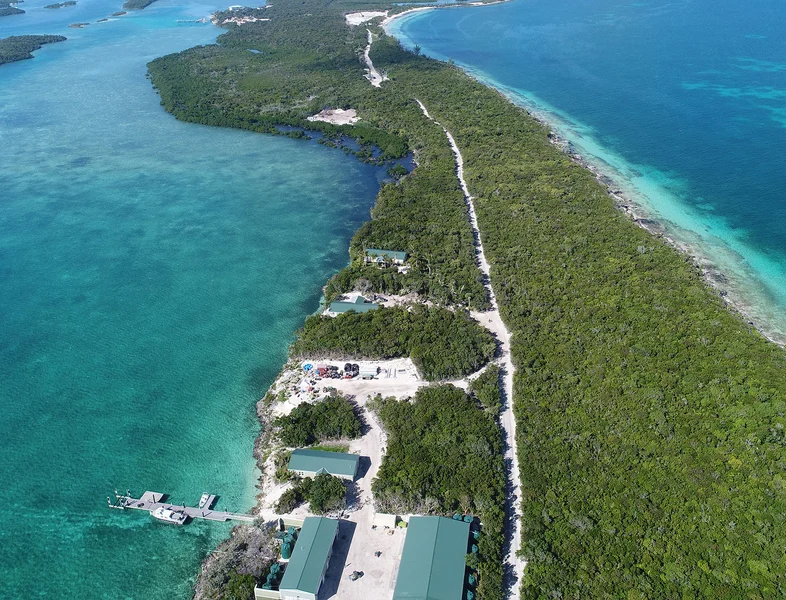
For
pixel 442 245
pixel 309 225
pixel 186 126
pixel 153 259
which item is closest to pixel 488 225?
pixel 442 245

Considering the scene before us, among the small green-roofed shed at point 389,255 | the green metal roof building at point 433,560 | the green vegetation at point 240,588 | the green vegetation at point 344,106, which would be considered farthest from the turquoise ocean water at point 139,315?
the green metal roof building at point 433,560

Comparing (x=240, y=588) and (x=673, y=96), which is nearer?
(x=240, y=588)

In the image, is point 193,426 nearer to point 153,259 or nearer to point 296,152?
point 153,259

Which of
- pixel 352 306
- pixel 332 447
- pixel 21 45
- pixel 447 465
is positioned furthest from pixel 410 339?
pixel 21 45

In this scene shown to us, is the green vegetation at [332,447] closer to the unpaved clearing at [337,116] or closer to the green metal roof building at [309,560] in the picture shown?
the green metal roof building at [309,560]

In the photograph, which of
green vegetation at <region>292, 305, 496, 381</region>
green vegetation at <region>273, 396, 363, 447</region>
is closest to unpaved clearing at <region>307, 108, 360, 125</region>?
green vegetation at <region>292, 305, 496, 381</region>

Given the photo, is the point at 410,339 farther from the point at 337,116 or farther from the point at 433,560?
the point at 337,116
